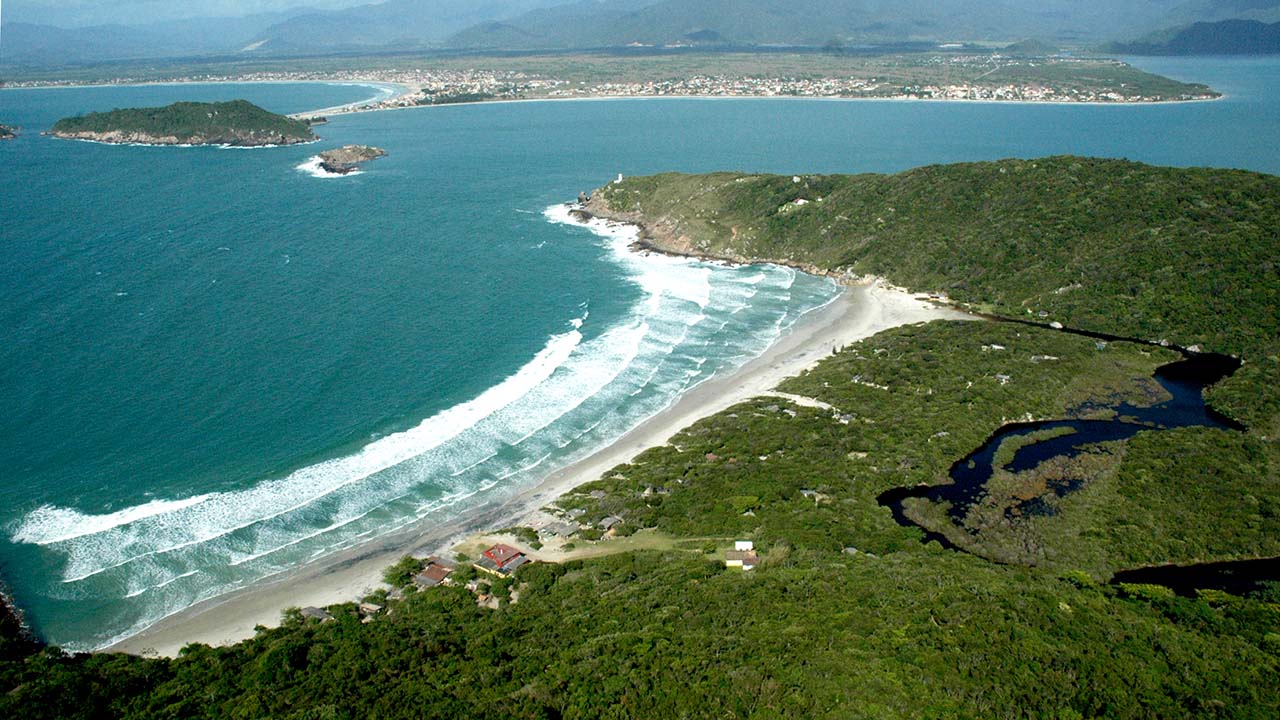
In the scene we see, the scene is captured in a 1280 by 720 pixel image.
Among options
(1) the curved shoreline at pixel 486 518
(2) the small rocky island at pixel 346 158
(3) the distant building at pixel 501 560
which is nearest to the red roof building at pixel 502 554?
(3) the distant building at pixel 501 560

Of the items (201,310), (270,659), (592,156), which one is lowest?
(270,659)

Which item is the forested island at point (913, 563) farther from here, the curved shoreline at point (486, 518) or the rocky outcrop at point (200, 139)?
the rocky outcrop at point (200, 139)

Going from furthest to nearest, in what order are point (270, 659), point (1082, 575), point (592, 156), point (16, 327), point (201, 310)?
point (592, 156) < point (201, 310) < point (16, 327) < point (1082, 575) < point (270, 659)

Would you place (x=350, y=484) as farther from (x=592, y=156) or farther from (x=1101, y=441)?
(x=592, y=156)

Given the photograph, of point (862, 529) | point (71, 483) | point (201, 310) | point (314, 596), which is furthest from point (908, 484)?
point (201, 310)

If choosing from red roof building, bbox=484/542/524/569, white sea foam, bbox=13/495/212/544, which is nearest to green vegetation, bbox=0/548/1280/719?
red roof building, bbox=484/542/524/569

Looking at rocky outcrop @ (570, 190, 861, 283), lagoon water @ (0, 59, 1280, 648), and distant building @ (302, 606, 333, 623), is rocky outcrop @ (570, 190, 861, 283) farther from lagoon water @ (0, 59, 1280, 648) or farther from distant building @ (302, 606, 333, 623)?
distant building @ (302, 606, 333, 623)
